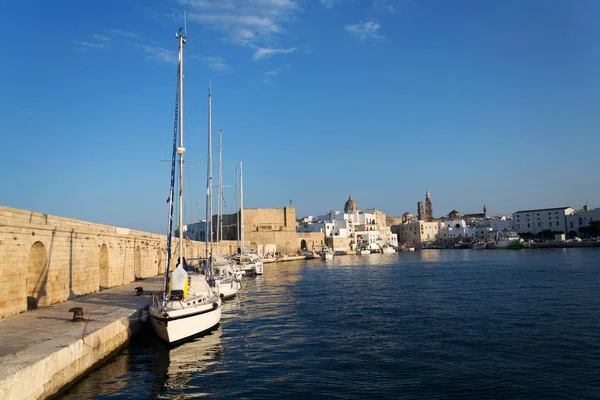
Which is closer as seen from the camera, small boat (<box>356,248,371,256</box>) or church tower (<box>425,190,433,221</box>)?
small boat (<box>356,248,371,256</box>)

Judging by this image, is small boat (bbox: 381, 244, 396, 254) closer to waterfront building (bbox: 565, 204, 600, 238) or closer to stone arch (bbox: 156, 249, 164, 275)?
waterfront building (bbox: 565, 204, 600, 238)

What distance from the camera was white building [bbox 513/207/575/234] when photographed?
95062mm

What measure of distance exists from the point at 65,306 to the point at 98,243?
4636mm

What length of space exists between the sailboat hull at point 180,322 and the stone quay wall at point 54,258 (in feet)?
11.7

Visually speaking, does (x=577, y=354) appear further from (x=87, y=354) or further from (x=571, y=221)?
(x=571, y=221)

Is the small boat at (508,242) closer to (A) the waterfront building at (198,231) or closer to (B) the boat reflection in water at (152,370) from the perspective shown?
(A) the waterfront building at (198,231)

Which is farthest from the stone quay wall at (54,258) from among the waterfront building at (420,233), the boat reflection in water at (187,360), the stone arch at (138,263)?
the waterfront building at (420,233)

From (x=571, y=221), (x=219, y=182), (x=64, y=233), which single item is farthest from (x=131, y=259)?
(x=571, y=221)

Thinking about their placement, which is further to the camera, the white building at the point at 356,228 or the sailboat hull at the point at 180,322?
the white building at the point at 356,228

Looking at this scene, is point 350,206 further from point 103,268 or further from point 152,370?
point 152,370

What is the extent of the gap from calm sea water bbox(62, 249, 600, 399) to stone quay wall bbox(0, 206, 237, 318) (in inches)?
133

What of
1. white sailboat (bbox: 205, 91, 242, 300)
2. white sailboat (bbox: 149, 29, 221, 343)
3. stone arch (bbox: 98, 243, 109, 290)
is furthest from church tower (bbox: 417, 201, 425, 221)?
white sailboat (bbox: 149, 29, 221, 343)

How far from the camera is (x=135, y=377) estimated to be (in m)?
9.32

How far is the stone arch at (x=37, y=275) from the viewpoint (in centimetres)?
1302
